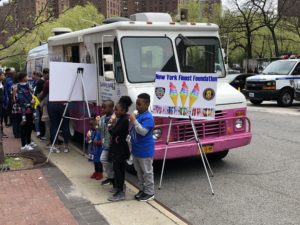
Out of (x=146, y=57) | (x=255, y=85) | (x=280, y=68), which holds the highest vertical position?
(x=146, y=57)

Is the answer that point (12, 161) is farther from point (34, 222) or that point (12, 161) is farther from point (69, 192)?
point (34, 222)

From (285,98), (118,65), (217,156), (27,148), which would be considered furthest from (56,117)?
(285,98)

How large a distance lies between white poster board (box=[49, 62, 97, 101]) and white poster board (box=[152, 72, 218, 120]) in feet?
7.37

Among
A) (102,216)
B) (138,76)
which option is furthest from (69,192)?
(138,76)

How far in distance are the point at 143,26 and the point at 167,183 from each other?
8.98 feet

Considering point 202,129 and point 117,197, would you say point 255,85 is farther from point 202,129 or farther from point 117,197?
point 117,197

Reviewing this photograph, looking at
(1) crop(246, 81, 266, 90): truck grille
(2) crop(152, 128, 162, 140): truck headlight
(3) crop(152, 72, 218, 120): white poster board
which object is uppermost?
(3) crop(152, 72, 218, 120): white poster board

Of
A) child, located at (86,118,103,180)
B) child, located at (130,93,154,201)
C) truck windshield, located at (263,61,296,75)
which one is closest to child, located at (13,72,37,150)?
child, located at (86,118,103,180)

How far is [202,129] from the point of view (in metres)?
7.50

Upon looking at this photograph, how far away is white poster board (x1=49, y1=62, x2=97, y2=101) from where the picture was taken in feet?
28.4

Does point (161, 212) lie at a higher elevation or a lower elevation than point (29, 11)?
lower

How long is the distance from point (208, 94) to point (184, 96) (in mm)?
371

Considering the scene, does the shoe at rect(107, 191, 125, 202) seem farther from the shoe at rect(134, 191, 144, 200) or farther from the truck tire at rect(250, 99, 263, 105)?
the truck tire at rect(250, 99, 263, 105)

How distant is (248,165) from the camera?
27.3 feet
